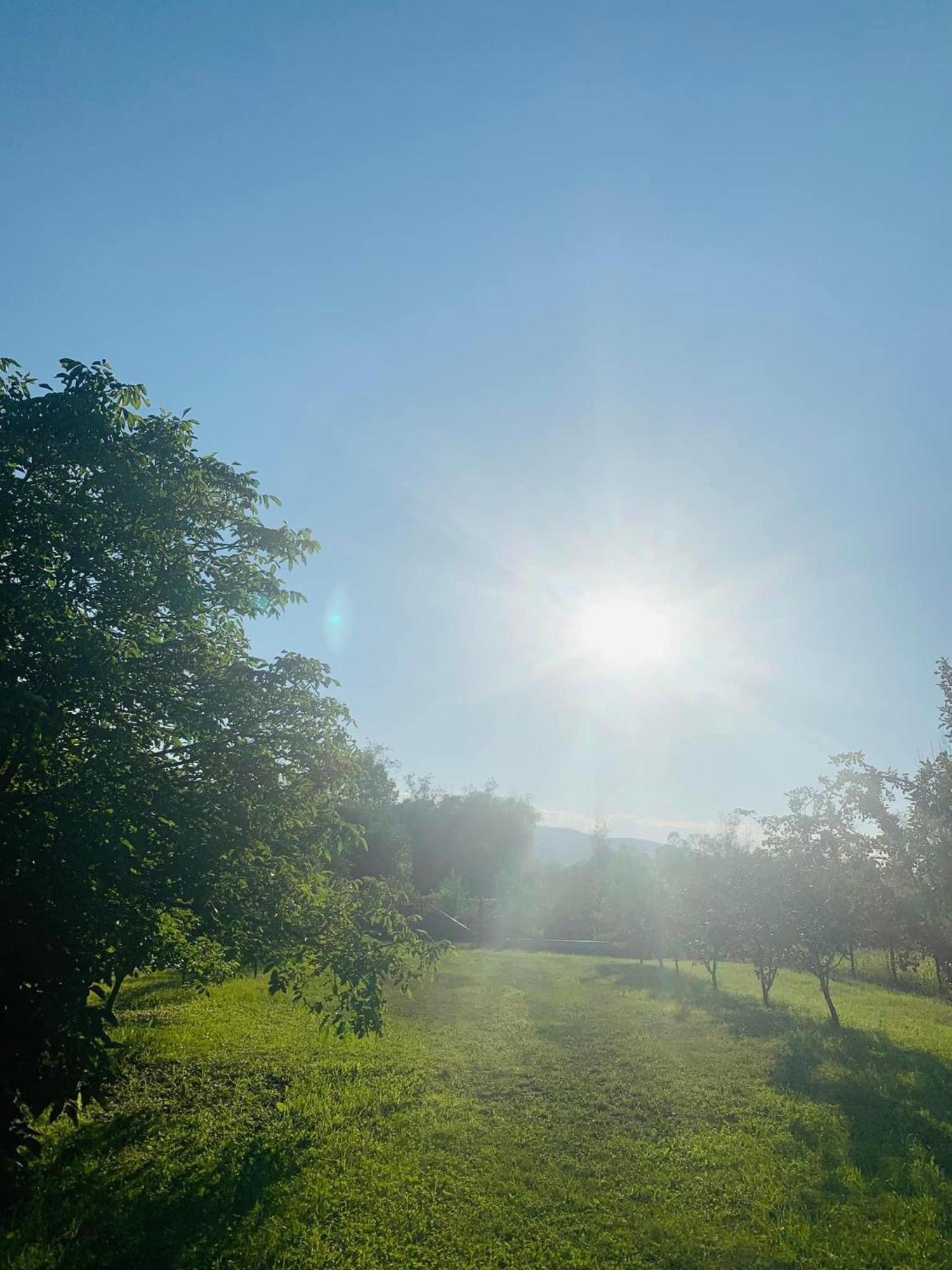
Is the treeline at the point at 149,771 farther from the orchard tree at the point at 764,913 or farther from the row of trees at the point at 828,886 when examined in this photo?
the orchard tree at the point at 764,913

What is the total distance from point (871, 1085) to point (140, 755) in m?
19.0

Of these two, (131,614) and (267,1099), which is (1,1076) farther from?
(267,1099)

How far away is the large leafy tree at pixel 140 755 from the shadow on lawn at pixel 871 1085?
9439 millimetres

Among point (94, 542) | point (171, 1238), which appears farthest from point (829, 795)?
point (94, 542)

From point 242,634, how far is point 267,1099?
34.0 ft

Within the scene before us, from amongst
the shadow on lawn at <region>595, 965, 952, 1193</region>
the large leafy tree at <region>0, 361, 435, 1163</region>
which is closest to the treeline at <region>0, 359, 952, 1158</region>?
the large leafy tree at <region>0, 361, 435, 1163</region>

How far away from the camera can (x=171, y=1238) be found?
918cm

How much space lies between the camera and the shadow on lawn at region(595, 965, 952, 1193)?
40.4 feet

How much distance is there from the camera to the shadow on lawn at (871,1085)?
12.3 meters

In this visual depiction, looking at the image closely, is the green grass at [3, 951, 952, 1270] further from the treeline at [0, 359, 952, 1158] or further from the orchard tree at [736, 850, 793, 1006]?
the orchard tree at [736, 850, 793, 1006]

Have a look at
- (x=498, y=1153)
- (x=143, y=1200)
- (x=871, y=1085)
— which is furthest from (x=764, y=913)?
(x=143, y=1200)

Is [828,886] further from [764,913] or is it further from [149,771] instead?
[149,771]

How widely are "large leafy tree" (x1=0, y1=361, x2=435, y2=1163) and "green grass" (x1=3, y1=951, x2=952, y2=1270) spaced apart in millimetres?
2450

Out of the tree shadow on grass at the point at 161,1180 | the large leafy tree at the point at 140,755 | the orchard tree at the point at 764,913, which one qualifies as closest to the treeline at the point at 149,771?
the large leafy tree at the point at 140,755
